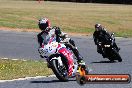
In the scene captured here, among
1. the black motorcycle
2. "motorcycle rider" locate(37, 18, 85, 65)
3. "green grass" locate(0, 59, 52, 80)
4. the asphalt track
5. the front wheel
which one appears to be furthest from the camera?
the black motorcycle

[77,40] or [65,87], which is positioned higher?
[65,87]

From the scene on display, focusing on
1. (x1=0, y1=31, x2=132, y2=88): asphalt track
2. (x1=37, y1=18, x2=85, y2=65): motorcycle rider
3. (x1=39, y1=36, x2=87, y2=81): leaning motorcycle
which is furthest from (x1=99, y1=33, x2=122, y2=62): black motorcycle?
(x1=37, y1=18, x2=85, y2=65): motorcycle rider

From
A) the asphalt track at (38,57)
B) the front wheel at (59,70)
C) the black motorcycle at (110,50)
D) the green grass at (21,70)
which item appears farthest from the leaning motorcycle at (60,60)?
the black motorcycle at (110,50)

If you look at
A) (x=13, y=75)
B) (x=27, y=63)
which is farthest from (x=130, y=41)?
(x=13, y=75)

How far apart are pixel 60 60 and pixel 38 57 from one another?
840cm

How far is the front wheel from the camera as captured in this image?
1386cm

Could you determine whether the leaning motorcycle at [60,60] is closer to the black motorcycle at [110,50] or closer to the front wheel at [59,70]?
the front wheel at [59,70]

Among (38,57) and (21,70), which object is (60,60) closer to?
(21,70)

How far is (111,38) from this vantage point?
21391 mm

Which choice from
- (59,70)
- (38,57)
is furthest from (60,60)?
(38,57)

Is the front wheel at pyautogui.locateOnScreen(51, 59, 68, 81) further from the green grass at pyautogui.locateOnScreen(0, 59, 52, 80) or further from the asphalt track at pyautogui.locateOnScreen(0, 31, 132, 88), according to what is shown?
the green grass at pyautogui.locateOnScreen(0, 59, 52, 80)

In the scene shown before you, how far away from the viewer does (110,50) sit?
69.9 feet

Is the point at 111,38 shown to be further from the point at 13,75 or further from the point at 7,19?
the point at 7,19

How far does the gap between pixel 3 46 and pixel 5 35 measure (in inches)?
261
